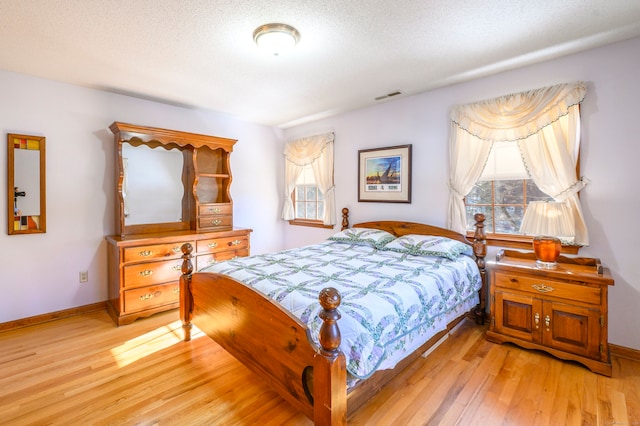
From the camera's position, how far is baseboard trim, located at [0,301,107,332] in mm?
2883

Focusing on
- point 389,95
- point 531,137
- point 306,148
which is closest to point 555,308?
point 531,137

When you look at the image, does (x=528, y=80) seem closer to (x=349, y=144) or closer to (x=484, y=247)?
(x=484, y=247)

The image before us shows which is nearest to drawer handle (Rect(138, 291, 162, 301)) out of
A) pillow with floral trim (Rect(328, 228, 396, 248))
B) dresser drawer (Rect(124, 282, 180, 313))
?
dresser drawer (Rect(124, 282, 180, 313))

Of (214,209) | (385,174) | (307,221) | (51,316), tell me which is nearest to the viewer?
(51,316)

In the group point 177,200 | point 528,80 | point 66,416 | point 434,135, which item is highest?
point 528,80

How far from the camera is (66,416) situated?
1.75m

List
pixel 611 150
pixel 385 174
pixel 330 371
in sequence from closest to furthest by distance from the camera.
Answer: pixel 330 371, pixel 611 150, pixel 385 174

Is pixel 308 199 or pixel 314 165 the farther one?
pixel 308 199

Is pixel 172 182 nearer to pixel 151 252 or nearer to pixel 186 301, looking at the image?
pixel 151 252

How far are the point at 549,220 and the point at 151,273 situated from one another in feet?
11.9

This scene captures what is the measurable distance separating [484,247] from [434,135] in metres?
1.32

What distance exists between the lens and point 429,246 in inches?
114

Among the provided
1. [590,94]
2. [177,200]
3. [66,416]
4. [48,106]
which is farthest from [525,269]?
[48,106]

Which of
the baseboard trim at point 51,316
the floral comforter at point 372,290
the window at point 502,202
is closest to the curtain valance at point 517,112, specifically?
the window at point 502,202
